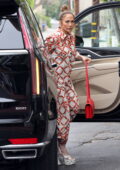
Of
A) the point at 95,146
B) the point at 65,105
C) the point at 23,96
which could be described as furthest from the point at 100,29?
the point at 23,96

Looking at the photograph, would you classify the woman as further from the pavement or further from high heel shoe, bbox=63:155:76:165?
the pavement

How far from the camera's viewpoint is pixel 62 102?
6.42 m

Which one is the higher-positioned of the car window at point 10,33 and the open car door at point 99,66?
the car window at point 10,33

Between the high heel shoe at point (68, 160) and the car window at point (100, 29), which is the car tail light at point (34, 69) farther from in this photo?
the car window at point (100, 29)

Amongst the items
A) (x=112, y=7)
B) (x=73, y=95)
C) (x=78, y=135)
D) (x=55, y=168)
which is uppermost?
(x=112, y=7)

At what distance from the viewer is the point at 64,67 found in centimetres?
643

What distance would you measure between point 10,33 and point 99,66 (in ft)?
7.73

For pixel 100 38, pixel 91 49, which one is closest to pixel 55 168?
pixel 91 49

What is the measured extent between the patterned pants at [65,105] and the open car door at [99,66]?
1.09 ft

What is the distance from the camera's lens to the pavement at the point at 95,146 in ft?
21.9

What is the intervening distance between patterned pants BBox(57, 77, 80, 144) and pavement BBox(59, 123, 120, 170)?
0.43m

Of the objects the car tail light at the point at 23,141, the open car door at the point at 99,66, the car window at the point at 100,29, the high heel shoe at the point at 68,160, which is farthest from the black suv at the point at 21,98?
the car window at the point at 100,29

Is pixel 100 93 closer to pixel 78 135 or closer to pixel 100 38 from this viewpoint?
pixel 100 38

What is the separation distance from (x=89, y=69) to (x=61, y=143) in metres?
0.89
